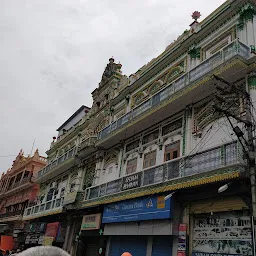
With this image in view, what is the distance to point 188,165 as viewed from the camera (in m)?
9.80

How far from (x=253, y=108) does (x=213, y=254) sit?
15.0 ft

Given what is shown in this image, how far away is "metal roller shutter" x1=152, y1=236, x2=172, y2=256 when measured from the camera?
10430 mm

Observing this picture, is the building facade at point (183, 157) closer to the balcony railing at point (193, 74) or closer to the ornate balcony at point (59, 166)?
the balcony railing at point (193, 74)

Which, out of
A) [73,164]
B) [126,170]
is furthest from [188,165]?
[73,164]

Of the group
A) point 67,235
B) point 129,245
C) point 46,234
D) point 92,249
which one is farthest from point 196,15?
point 46,234

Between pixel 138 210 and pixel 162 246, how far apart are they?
5.05 ft

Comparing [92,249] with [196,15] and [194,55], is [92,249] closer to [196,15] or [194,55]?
[194,55]

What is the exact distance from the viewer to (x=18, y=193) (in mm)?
30359

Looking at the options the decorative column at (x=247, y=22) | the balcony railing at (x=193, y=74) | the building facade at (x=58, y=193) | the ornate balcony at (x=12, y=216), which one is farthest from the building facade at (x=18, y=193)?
the decorative column at (x=247, y=22)

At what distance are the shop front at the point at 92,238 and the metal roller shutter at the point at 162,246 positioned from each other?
3.54m

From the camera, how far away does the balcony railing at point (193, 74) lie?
987 centimetres

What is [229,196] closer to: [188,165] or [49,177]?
[188,165]

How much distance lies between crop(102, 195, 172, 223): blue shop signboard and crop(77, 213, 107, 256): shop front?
100 cm

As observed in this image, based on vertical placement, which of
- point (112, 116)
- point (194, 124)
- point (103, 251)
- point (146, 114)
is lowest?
point (103, 251)
